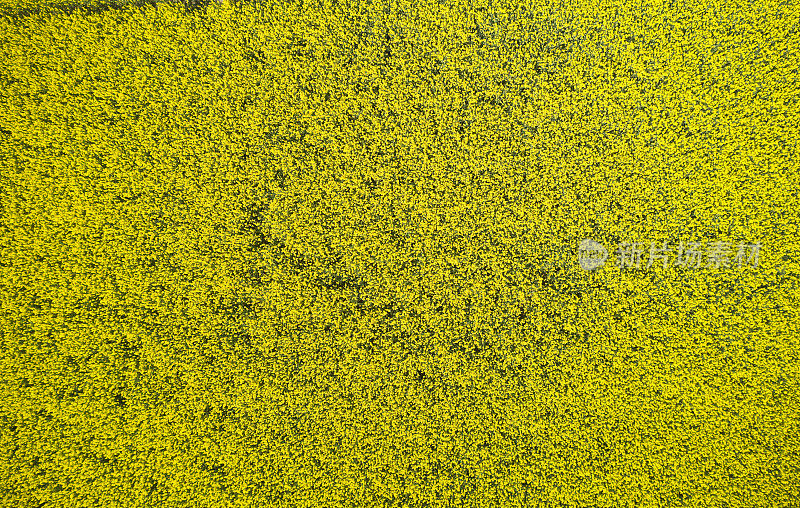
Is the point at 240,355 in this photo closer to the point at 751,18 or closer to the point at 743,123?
the point at 743,123

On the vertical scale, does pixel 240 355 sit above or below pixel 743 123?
below

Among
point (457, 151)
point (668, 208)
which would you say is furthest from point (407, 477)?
point (668, 208)

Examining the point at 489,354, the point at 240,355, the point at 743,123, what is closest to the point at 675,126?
the point at 743,123

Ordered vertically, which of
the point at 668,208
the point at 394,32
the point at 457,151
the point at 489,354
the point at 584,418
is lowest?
the point at 584,418

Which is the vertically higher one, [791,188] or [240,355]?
[791,188]

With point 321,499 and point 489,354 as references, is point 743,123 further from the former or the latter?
point 321,499

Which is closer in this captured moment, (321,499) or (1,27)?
(321,499)
